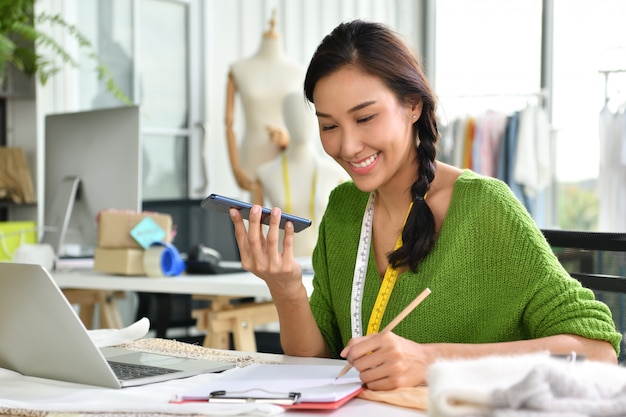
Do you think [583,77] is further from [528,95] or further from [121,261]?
[121,261]

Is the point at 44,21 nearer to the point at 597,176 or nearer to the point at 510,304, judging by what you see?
the point at 597,176

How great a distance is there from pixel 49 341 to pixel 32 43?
3887 millimetres

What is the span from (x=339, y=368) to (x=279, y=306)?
0.87 feet

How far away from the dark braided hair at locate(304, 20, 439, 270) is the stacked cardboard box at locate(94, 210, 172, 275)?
1.58m

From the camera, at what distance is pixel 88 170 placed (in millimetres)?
3297

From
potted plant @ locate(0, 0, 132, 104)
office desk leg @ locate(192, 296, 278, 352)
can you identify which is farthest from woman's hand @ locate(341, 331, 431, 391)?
potted plant @ locate(0, 0, 132, 104)

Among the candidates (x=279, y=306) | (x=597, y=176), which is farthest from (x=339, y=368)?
(x=597, y=176)

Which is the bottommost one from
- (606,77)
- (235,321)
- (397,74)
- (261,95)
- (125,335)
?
(235,321)

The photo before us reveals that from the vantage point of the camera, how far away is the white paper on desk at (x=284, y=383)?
1.18m

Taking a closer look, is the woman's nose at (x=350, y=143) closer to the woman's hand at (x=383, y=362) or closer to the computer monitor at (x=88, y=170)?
the woman's hand at (x=383, y=362)

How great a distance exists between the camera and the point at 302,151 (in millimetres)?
3875

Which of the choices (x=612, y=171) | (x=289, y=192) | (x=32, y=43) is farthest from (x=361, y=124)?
(x=612, y=171)

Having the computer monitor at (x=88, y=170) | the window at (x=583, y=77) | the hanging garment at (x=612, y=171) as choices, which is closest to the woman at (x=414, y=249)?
the computer monitor at (x=88, y=170)

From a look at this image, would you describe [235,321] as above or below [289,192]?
below
